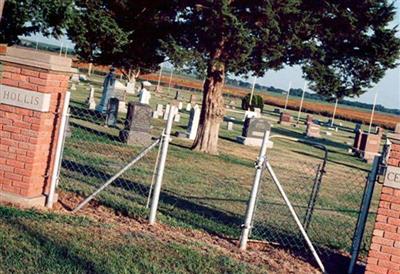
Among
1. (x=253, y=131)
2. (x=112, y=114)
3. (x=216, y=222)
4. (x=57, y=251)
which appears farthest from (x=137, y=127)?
(x=57, y=251)

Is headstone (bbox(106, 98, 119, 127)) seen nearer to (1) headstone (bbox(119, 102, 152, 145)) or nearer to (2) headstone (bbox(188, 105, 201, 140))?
(2) headstone (bbox(188, 105, 201, 140))

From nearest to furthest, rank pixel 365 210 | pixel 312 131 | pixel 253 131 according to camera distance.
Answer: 1. pixel 365 210
2. pixel 253 131
3. pixel 312 131

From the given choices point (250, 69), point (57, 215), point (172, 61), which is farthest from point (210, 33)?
point (57, 215)

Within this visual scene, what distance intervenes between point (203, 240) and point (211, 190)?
416 cm

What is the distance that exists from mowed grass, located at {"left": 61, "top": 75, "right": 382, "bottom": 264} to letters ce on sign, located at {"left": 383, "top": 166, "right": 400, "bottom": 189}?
2046 millimetres

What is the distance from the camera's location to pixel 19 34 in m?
19.3

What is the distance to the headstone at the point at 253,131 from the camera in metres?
23.3

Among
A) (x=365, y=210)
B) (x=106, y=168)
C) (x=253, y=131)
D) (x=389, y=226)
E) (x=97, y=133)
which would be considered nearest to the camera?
(x=389, y=226)

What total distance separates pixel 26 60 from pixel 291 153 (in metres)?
17.9

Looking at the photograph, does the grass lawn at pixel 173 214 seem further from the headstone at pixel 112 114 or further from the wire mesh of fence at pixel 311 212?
the headstone at pixel 112 114

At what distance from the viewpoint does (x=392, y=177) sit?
19.9 feet

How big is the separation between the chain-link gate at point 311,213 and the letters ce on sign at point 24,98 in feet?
9.97

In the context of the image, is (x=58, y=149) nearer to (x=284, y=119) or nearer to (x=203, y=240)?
(x=203, y=240)

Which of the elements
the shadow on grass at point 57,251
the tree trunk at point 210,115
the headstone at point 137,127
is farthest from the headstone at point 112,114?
the shadow on grass at point 57,251
